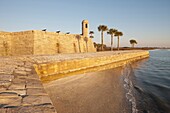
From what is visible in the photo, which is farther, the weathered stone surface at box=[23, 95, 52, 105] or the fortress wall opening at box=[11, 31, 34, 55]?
the fortress wall opening at box=[11, 31, 34, 55]

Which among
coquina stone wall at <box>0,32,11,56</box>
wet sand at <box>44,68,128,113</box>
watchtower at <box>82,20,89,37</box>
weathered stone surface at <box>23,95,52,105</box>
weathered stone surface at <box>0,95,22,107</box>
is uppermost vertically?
watchtower at <box>82,20,89,37</box>

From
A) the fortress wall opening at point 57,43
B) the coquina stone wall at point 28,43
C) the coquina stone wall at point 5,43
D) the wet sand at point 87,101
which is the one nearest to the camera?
the wet sand at point 87,101

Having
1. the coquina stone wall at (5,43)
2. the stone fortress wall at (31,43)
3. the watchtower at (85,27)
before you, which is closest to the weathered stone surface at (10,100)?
the stone fortress wall at (31,43)

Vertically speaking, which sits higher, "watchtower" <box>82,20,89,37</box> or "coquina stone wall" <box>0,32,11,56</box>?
"watchtower" <box>82,20,89,37</box>

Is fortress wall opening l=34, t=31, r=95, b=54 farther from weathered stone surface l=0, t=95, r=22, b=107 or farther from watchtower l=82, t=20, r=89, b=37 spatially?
weathered stone surface l=0, t=95, r=22, b=107

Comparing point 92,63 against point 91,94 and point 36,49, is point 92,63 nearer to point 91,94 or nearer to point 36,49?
point 91,94

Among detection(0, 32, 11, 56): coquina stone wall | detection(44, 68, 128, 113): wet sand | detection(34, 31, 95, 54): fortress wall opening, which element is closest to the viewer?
detection(44, 68, 128, 113): wet sand

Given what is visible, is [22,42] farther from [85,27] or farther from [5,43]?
[85,27]

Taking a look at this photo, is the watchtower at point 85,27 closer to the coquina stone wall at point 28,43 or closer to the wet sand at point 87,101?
the coquina stone wall at point 28,43

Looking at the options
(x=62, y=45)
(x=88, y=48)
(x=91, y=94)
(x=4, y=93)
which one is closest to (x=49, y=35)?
(x=62, y=45)

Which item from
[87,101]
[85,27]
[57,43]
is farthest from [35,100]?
[85,27]

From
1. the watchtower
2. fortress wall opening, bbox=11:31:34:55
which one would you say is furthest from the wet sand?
the watchtower

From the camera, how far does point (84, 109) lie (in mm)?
4375

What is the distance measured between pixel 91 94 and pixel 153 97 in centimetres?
296
